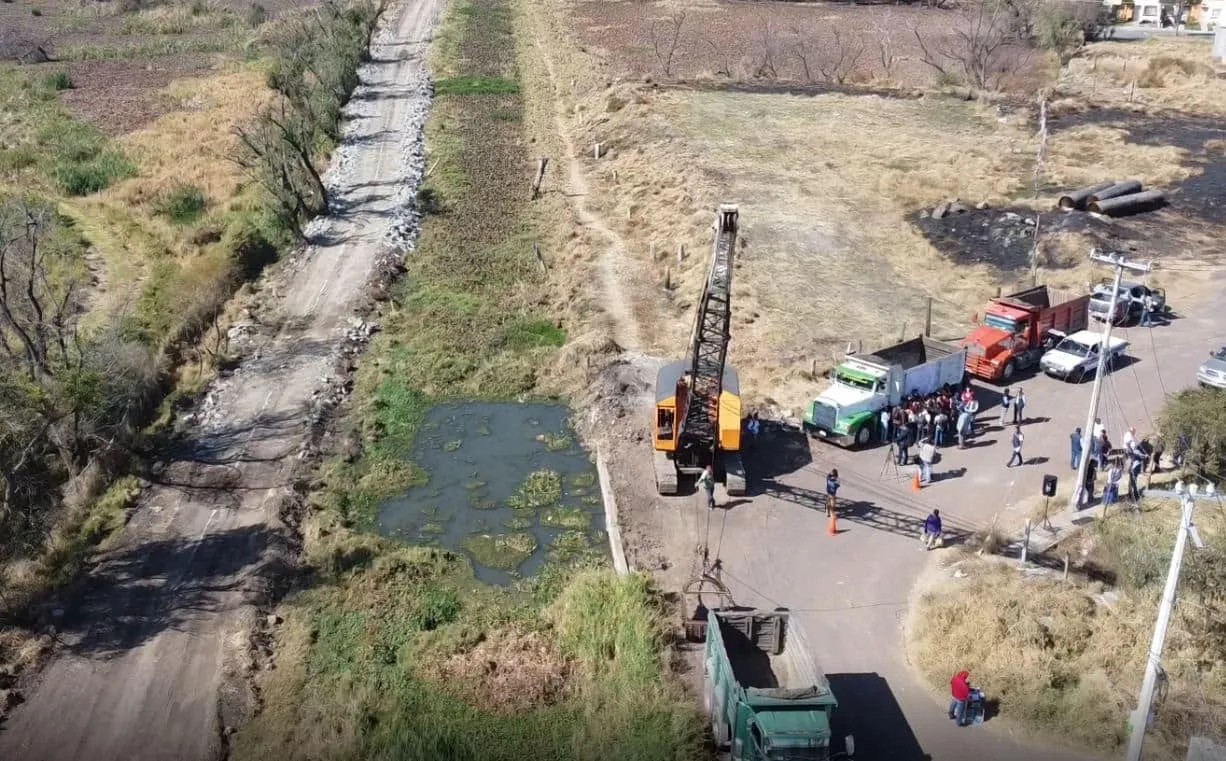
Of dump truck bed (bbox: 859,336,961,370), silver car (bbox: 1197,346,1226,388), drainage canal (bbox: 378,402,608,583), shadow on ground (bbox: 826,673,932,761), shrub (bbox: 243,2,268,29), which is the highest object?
shrub (bbox: 243,2,268,29)

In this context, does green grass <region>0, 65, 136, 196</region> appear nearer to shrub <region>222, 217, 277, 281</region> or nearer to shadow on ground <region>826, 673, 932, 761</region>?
shrub <region>222, 217, 277, 281</region>

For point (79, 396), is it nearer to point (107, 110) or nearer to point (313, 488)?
point (313, 488)

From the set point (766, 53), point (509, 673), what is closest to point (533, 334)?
point (509, 673)

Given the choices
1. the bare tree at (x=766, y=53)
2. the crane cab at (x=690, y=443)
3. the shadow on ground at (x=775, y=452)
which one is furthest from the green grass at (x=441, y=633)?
the bare tree at (x=766, y=53)

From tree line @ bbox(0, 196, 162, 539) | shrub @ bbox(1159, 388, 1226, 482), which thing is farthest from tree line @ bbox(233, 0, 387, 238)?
shrub @ bbox(1159, 388, 1226, 482)

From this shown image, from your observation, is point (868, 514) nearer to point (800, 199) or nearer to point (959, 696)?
point (959, 696)

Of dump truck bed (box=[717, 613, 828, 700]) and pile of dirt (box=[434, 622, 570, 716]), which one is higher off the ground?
dump truck bed (box=[717, 613, 828, 700])
